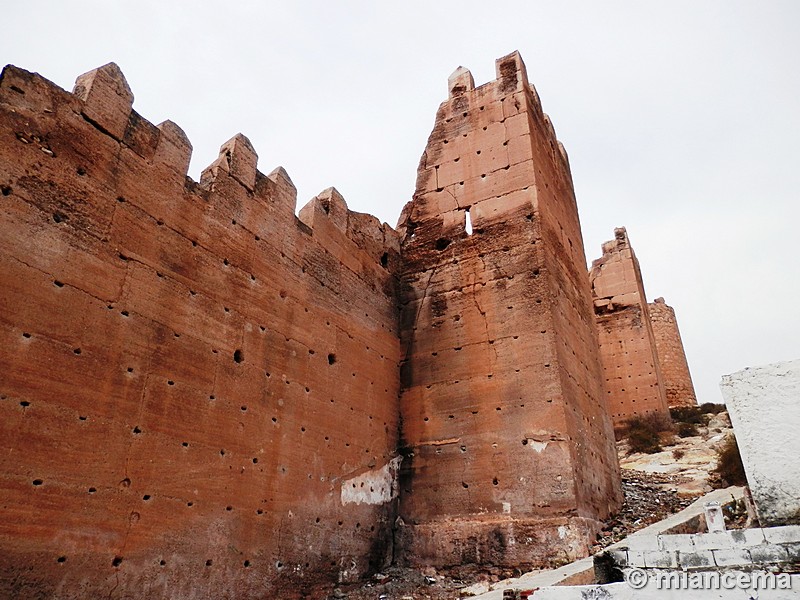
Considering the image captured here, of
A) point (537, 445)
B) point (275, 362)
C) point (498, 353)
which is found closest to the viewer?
point (275, 362)

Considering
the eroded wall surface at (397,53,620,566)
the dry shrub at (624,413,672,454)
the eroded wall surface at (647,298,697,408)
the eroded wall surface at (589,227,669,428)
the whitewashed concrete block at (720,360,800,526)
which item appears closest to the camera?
the whitewashed concrete block at (720,360,800,526)

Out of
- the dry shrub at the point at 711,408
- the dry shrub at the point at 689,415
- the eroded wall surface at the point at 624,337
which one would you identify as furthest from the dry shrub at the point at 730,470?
the dry shrub at the point at 711,408

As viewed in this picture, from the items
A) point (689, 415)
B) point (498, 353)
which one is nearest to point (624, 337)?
point (689, 415)

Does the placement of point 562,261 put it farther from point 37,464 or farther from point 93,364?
point 37,464

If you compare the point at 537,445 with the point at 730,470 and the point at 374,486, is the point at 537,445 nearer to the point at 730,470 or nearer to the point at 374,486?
the point at 374,486

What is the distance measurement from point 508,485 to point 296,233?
4347 millimetres

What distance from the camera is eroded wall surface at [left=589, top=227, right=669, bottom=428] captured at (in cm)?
1739

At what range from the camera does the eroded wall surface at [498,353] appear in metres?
7.46

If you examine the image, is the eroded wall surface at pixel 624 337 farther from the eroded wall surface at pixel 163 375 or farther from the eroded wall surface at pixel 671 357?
the eroded wall surface at pixel 163 375

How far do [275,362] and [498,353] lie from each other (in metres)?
3.21

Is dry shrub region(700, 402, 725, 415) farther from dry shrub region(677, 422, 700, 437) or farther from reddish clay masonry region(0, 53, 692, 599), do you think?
reddish clay masonry region(0, 53, 692, 599)

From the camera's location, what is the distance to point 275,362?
7.02 m

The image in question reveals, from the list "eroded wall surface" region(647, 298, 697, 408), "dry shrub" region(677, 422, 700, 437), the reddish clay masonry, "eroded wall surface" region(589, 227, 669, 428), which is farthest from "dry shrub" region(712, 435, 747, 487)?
"eroded wall surface" region(647, 298, 697, 408)

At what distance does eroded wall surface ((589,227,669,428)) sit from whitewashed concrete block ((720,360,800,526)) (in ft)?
46.6
